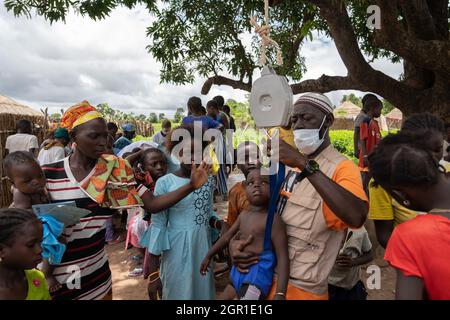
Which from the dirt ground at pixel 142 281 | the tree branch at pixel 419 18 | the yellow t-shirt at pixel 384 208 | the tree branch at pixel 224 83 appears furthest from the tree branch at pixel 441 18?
the yellow t-shirt at pixel 384 208

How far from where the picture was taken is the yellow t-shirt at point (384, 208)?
1.98 meters

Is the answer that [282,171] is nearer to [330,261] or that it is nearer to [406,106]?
[330,261]

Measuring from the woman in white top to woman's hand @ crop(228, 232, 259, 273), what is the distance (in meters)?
4.33

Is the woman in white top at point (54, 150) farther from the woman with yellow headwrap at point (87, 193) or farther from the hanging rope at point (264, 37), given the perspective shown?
the hanging rope at point (264, 37)

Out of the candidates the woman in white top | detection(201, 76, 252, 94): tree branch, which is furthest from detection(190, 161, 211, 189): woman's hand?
detection(201, 76, 252, 94): tree branch

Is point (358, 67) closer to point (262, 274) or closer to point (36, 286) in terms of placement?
point (262, 274)

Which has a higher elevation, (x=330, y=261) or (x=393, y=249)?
(x=393, y=249)

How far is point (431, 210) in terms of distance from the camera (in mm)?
1225

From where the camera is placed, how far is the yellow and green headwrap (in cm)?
195

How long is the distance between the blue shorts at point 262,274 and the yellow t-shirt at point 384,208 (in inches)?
29.5

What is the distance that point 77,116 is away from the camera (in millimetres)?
1967

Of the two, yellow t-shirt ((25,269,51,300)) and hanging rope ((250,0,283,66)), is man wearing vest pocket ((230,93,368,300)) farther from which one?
yellow t-shirt ((25,269,51,300))
